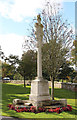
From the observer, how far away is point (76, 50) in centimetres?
1418

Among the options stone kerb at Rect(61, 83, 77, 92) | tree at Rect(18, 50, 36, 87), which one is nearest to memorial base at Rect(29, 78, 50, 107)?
stone kerb at Rect(61, 83, 77, 92)

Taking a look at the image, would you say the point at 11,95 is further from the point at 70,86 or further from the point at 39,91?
the point at 70,86

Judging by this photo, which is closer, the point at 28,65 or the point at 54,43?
the point at 54,43

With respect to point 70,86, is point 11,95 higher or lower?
lower

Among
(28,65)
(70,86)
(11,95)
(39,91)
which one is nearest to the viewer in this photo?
(39,91)

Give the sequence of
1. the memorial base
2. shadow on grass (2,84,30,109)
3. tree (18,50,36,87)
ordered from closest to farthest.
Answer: the memorial base → shadow on grass (2,84,30,109) → tree (18,50,36,87)

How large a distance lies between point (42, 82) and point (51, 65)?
2.17 metres

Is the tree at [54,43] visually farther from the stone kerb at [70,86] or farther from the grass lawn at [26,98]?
the stone kerb at [70,86]

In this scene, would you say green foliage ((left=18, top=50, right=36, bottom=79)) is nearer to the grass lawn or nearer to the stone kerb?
the stone kerb

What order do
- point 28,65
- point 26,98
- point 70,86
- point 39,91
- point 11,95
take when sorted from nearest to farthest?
point 39,91
point 26,98
point 11,95
point 70,86
point 28,65

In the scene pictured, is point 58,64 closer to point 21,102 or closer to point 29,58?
point 21,102

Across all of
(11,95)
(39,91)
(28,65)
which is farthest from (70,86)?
(39,91)

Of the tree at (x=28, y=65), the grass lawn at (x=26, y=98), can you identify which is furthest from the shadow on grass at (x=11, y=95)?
the tree at (x=28, y=65)

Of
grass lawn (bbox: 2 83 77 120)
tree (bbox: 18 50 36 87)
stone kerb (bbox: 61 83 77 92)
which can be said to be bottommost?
grass lawn (bbox: 2 83 77 120)
